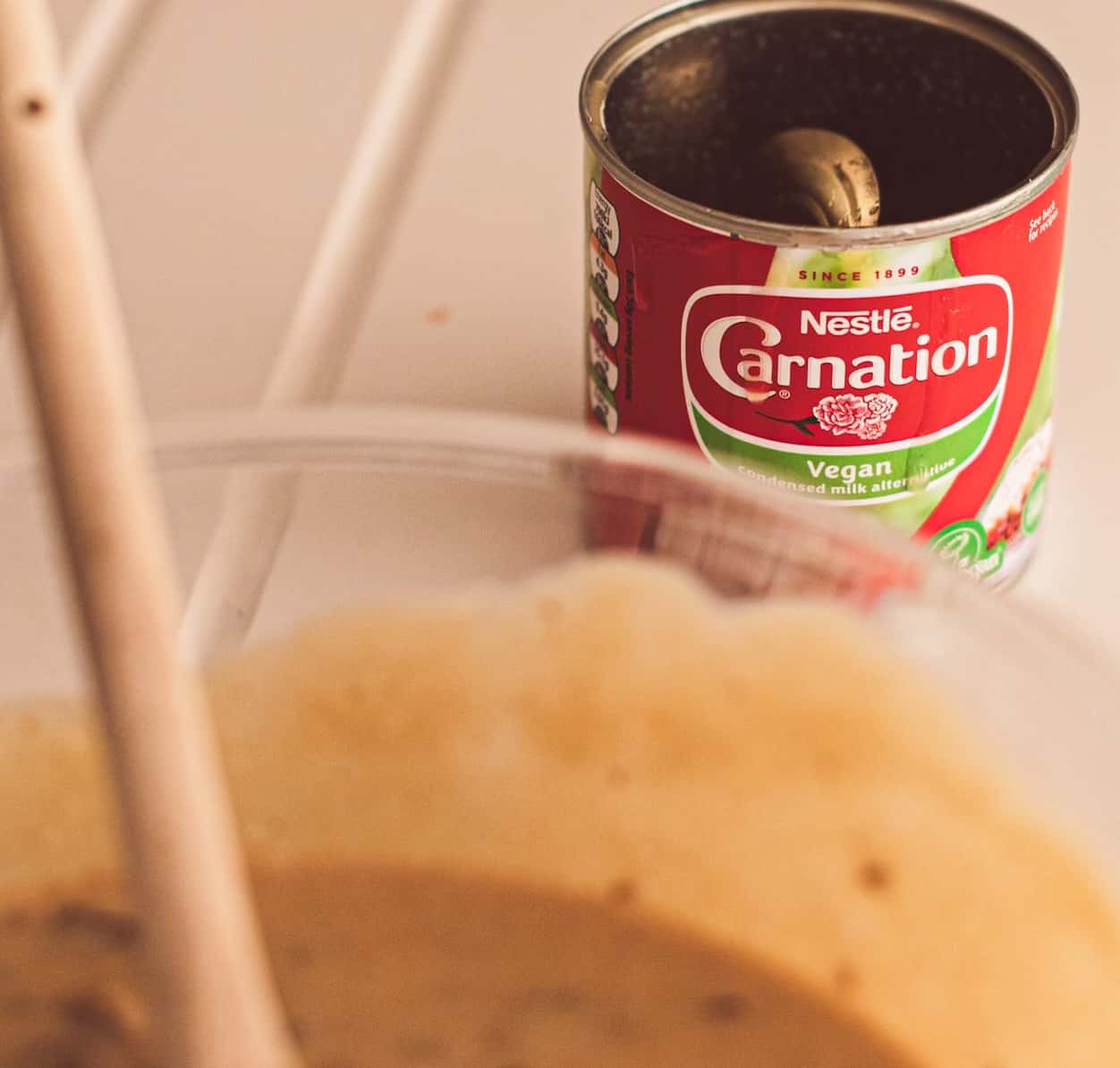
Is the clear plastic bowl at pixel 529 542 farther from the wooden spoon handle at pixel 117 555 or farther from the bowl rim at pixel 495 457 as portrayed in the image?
the wooden spoon handle at pixel 117 555

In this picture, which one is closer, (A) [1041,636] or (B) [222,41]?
(A) [1041,636]

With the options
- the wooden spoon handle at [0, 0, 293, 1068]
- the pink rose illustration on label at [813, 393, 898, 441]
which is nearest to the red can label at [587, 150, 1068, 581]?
the pink rose illustration on label at [813, 393, 898, 441]

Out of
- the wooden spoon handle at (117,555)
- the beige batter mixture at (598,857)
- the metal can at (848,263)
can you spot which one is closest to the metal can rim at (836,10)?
the metal can at (848,263)

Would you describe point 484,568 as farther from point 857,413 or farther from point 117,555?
point 117,555

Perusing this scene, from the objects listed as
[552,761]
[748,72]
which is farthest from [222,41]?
[552,761]

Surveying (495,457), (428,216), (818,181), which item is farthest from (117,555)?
(428,216)

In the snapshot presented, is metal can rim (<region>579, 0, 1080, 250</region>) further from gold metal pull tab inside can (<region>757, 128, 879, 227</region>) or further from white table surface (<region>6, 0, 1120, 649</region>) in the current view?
white table surface (<region>6, 0, 1120, 649</region>)

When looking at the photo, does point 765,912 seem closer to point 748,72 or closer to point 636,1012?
point 636,1012
